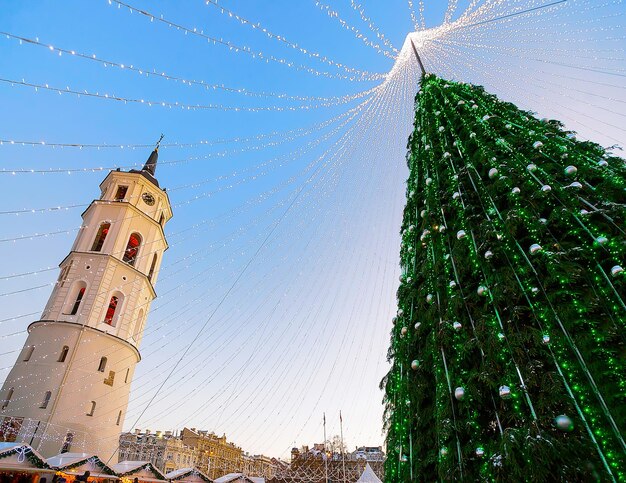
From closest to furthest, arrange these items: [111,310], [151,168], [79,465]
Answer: [79,465], [111,310], [151,168]

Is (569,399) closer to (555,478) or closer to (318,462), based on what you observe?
(555,478)

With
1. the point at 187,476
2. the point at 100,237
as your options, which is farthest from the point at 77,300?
the point at 187,476

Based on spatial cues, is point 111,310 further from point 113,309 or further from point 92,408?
point 92,408

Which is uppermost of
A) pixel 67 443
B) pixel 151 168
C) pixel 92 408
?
pixel 151 168

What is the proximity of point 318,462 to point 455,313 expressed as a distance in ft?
112

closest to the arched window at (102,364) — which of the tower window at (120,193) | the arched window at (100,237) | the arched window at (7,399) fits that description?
the arched window at (7,399)

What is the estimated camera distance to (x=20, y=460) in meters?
9.54

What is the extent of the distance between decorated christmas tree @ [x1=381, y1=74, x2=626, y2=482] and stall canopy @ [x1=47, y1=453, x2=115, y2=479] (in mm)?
11525

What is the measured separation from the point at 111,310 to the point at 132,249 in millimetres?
2872

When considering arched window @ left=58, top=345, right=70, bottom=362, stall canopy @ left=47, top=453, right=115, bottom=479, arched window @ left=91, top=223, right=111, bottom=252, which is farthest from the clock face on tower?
stall canopy @ left=47, top=453, right=115, bottom=479

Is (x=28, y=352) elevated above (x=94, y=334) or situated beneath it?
situated beneath

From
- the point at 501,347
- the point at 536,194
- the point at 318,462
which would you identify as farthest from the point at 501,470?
the point at 318,462

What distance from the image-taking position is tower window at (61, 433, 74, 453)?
39.2 ft

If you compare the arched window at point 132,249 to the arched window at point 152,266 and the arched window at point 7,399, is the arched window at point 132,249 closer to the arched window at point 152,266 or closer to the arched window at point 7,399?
the arched window at point 152,266
